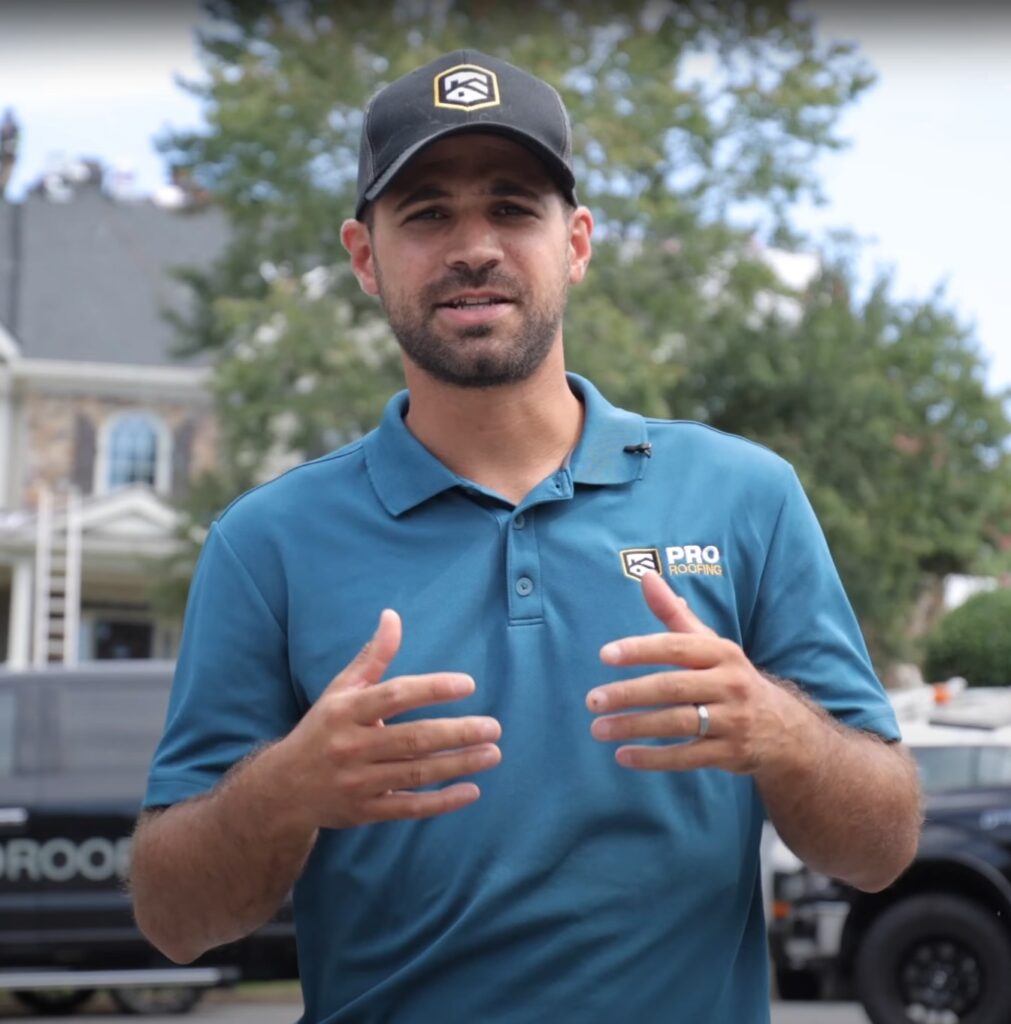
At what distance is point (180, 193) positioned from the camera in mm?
35000

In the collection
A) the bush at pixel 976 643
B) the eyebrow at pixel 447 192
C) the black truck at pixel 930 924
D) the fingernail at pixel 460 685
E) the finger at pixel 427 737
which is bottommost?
the black truck at pixel 930 924

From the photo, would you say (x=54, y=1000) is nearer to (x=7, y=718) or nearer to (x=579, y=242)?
(x=7, y=718)

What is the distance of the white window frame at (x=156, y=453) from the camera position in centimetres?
3128

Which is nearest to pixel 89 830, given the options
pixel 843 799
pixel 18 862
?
pixel 18 862

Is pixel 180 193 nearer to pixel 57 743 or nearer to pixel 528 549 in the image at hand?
pixel 57 743

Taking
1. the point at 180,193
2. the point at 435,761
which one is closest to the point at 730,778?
the point at 435,761

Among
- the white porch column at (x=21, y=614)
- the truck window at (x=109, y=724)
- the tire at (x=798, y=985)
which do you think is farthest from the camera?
the white porch column at (x=21, y=614)

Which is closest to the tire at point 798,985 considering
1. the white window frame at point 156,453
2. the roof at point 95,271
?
the white window frame at point 156,453

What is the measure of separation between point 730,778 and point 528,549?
1.14 feet

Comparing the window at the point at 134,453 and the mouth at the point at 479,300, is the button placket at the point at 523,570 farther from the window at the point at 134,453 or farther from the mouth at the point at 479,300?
the window at the point at 134,453

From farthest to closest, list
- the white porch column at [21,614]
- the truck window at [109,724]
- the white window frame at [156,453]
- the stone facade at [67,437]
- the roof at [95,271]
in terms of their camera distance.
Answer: the roof at [95,271]
the white window frame at [156,453]
the stone facade at [67,437]
the white porch column at [21,614]
the truck window at [109,724]

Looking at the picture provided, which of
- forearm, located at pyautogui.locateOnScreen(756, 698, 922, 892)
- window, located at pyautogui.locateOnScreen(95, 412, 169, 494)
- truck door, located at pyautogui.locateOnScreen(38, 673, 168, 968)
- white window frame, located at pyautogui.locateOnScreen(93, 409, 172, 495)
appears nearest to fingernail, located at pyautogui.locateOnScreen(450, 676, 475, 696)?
forearm, located at pyautogui.locateOnScreen(756, 698, 922, 892)

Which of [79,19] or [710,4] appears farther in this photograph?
[710,4]

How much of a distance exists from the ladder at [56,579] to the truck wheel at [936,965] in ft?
61.8
